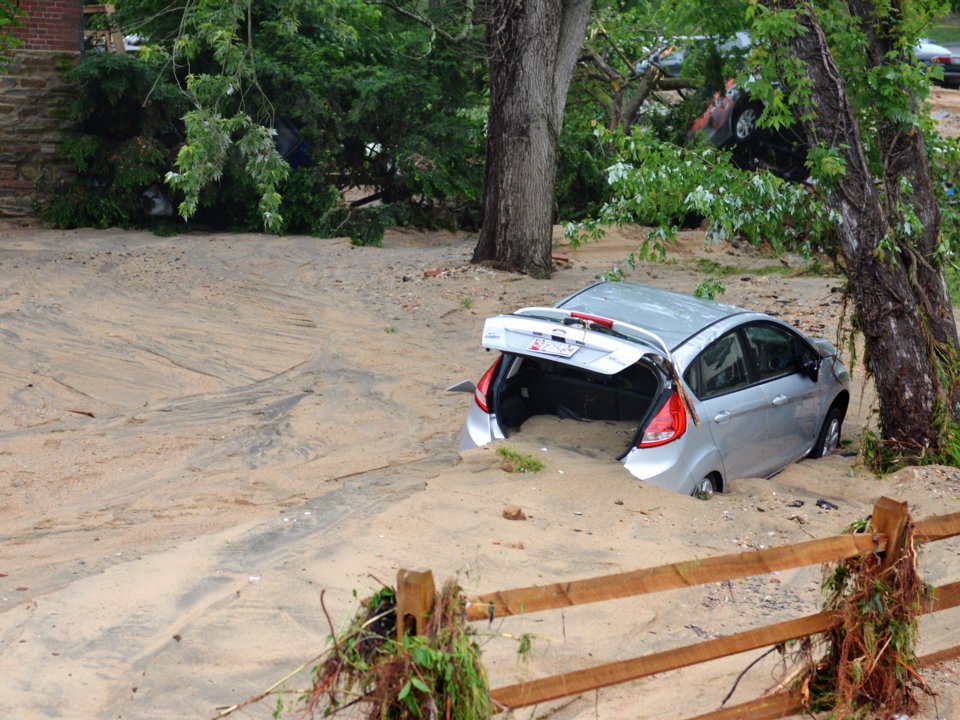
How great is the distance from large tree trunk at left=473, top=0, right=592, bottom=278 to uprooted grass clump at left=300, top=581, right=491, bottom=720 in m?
12.0

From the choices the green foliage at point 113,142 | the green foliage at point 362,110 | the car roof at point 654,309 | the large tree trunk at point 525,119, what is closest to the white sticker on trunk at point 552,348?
the car roof at point 654,309

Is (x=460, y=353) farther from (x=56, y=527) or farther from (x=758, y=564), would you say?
(x=758, y=564)

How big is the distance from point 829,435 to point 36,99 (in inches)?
570

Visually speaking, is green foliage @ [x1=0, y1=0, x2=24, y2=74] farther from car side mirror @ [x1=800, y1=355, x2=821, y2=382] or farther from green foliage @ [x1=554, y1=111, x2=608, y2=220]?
car side mirror @ [x1=800, y1=355, x2=821, y2=382]

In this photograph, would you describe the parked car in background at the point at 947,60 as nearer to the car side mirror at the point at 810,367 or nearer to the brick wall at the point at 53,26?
the brick wall at the point at 53,26

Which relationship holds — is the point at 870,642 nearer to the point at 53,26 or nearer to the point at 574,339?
the point at 574,339

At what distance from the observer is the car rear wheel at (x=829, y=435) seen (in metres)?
9.60

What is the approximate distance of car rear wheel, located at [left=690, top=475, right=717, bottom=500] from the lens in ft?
25.4

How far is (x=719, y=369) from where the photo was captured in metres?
8.15

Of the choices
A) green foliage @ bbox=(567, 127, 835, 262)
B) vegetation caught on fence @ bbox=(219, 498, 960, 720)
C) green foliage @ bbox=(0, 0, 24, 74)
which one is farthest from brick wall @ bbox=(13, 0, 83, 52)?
vegetation caught on fence @ bbox=(219, 498, 960, 720)

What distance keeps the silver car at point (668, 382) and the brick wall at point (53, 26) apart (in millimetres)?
13193

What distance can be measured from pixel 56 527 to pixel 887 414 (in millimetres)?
6534

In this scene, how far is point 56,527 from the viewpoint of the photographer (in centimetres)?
762

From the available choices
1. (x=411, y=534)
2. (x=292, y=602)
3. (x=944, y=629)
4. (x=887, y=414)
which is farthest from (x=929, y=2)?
(x=292, y=602)
